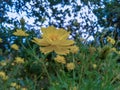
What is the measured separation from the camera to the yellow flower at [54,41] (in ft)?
2.14

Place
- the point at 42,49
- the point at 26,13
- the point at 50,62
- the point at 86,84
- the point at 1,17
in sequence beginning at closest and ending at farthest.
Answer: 1. the point at 42,49
2. the point at 86,84
3. the point at 50,62
4. the point at 1,17
5. the point at 26,13

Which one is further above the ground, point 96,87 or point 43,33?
point 43,33

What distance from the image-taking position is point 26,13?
29.0 ft

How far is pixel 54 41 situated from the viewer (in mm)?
663


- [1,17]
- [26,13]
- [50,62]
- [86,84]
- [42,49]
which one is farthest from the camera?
[26,13]

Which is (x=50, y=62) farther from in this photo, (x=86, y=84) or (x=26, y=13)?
(x=26, y=13)

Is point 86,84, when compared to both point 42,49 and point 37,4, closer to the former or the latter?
point 42,49

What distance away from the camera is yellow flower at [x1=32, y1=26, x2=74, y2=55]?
0.65m

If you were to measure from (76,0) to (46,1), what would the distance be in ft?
2.50

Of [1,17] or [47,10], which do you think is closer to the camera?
[1,17]

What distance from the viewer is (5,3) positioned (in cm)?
857

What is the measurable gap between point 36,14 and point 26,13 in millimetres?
240

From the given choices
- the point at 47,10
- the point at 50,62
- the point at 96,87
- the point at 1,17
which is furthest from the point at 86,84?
the point at 47,10

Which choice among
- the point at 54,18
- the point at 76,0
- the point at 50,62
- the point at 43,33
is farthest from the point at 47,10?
the point at 43,33
